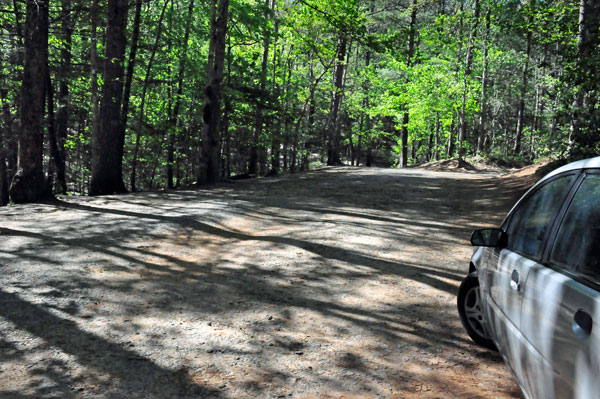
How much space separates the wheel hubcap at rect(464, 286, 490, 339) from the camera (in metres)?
4.20

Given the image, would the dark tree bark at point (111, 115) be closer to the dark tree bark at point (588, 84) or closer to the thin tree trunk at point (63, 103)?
the thin tree trunk at point (63, 103)

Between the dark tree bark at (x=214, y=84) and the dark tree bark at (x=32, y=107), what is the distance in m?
5.48

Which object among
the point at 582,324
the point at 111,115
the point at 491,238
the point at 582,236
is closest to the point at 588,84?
the point at 491,238

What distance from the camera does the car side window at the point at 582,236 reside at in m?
2.05

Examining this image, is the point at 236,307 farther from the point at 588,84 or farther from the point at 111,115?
the point at 111,115

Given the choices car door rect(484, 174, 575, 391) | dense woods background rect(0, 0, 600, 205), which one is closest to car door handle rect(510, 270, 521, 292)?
car door rect(484, 174, 575, 391)

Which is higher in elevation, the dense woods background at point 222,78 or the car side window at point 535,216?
the dense woods background at point 222,78

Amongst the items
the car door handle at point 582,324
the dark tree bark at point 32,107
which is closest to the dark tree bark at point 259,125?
the dark tree bark at point 32,107

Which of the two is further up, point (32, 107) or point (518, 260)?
point (32, 107)

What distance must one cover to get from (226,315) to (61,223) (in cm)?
573

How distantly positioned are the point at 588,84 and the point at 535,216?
8.26 metres

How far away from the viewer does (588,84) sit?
31.1 feet

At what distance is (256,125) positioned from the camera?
20.5 meters

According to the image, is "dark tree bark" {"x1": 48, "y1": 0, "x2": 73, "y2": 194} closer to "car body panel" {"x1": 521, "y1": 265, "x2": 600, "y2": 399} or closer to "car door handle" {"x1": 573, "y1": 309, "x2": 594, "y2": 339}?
"car body panel" {"x1": 521, "y1": 265, "x2": 600, "y2": 399}
